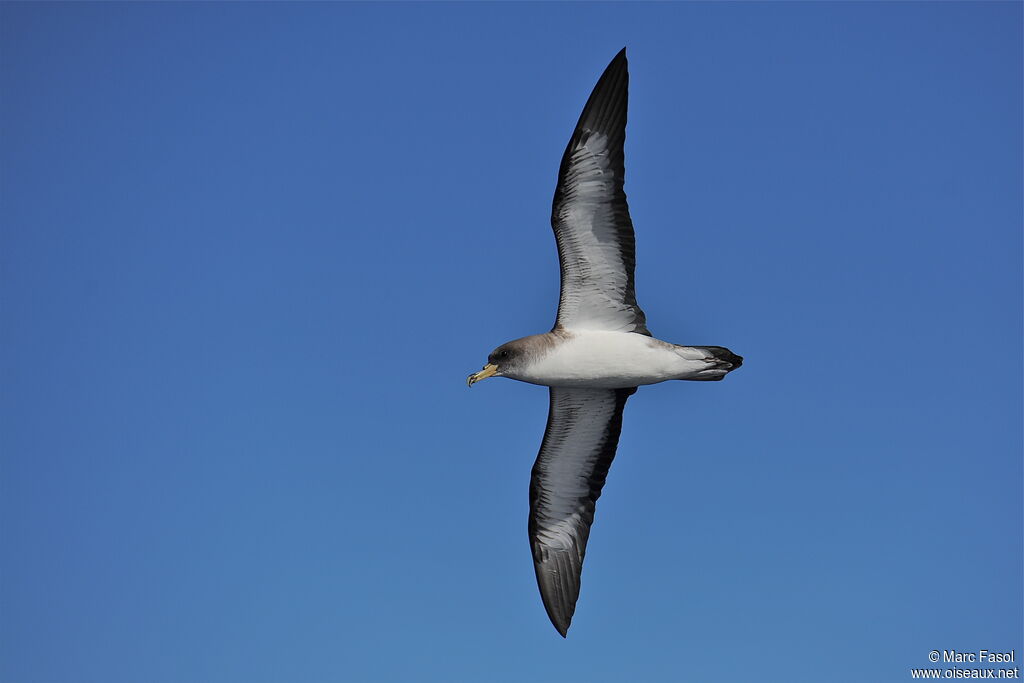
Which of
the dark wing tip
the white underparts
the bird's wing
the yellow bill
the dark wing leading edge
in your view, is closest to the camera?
the dark wing leading edge

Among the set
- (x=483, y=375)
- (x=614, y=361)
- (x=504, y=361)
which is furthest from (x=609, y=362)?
Answer: (x=483, y=375)

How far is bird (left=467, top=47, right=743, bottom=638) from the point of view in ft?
49.5

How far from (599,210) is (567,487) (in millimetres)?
5741

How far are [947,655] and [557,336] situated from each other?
1144cm

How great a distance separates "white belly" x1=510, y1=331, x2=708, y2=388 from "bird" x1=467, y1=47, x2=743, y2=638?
0.02 meters

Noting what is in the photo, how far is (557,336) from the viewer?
16.1m

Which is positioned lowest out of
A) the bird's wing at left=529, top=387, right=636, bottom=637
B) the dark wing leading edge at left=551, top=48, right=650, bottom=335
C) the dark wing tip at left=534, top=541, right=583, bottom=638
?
the dark wing tip at left=534, top=541, right=583, bottom=638

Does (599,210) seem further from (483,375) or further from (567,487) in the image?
(567,487)

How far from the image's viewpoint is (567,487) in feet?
60.4

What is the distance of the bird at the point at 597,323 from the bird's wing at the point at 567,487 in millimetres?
31

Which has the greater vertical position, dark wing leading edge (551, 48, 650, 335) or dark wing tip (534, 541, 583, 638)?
dark wing leading edge (551, 48, 650, 335)

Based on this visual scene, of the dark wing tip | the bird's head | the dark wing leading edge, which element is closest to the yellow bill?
the bird's head

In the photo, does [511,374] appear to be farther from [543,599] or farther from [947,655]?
[947,655]

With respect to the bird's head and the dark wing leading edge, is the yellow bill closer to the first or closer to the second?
the bird's head
